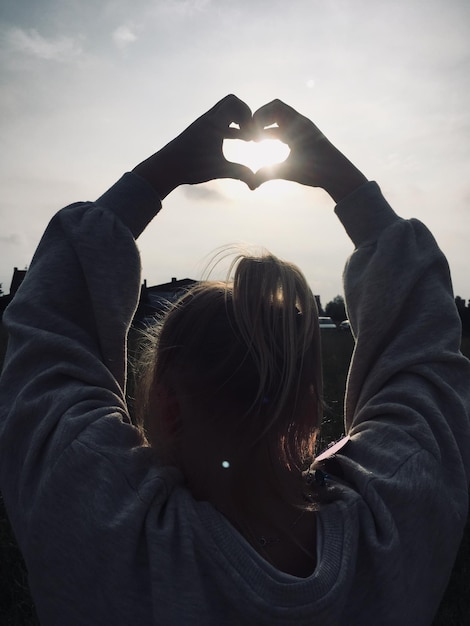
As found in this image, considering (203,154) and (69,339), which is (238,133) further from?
(69,339)

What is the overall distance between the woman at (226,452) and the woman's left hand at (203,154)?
9.8 inches

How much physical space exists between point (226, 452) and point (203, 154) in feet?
2.90

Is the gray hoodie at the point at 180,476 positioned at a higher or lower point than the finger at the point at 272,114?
lower

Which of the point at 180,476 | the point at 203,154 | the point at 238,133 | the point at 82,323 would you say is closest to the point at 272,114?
the point at 238,133

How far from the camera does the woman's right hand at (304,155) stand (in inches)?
67.4

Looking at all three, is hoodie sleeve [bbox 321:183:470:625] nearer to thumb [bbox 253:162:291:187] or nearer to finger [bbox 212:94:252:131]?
thumb [bbox 253:162:291:187]

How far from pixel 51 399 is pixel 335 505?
2.18ft

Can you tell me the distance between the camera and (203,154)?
1668 mm

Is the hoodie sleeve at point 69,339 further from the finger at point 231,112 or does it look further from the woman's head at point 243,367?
the finger at point 231,112

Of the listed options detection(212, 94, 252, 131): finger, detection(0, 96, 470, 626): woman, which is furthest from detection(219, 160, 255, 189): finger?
detection(0, 96, 470, 626): woman

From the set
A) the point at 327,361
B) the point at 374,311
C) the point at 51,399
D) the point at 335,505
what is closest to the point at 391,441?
the point at 335,505

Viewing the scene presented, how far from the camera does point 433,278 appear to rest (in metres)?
1.57

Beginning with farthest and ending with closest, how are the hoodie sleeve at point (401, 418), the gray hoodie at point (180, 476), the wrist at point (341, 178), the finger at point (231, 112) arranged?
the wrist at point (341, 178)
the finger at point (231, 112)
the hoodie sleeve at point (401, 418)
the gray hoodie at point (180, 476)

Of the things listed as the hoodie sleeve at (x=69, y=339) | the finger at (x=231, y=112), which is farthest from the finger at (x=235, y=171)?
the hoodie sleeve at (x=69, y=339)
